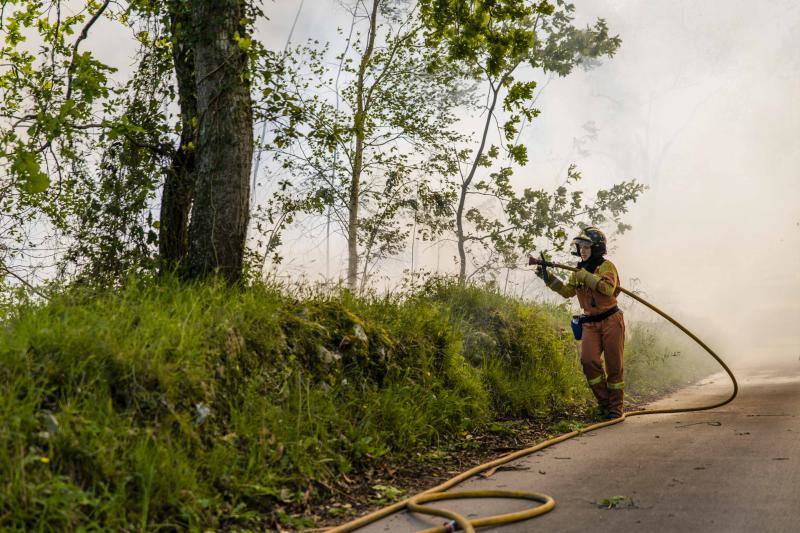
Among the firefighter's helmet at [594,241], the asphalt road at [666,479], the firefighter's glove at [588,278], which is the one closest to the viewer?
the asphalt road at [666,479]

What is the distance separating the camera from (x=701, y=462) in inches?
245

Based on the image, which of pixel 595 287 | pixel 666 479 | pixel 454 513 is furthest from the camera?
pixel 595 287

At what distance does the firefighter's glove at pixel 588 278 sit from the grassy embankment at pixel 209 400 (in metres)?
1.99

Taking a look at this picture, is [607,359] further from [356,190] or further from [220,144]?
[356,190]

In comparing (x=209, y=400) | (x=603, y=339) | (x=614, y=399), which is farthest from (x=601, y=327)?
(x=209, y=400)

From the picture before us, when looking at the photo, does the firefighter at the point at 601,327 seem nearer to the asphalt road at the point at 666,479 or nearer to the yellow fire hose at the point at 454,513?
the asphalt road at the point at 666,479

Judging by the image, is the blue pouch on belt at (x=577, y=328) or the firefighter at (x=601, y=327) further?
the blue pouch on belt at (x=577, y=328)

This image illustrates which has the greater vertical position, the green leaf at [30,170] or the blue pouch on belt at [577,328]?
the green leaf at [30,170]

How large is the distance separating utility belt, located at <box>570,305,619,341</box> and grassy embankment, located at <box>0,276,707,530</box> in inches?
69.9

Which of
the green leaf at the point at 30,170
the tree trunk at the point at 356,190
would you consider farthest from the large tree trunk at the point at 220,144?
the tree trunk at the point at 356,190

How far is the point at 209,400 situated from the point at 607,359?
5.97 m

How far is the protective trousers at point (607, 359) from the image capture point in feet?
30.4

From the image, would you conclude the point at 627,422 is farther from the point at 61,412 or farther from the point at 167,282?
the point at 61,412

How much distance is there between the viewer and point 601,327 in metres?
9.35
